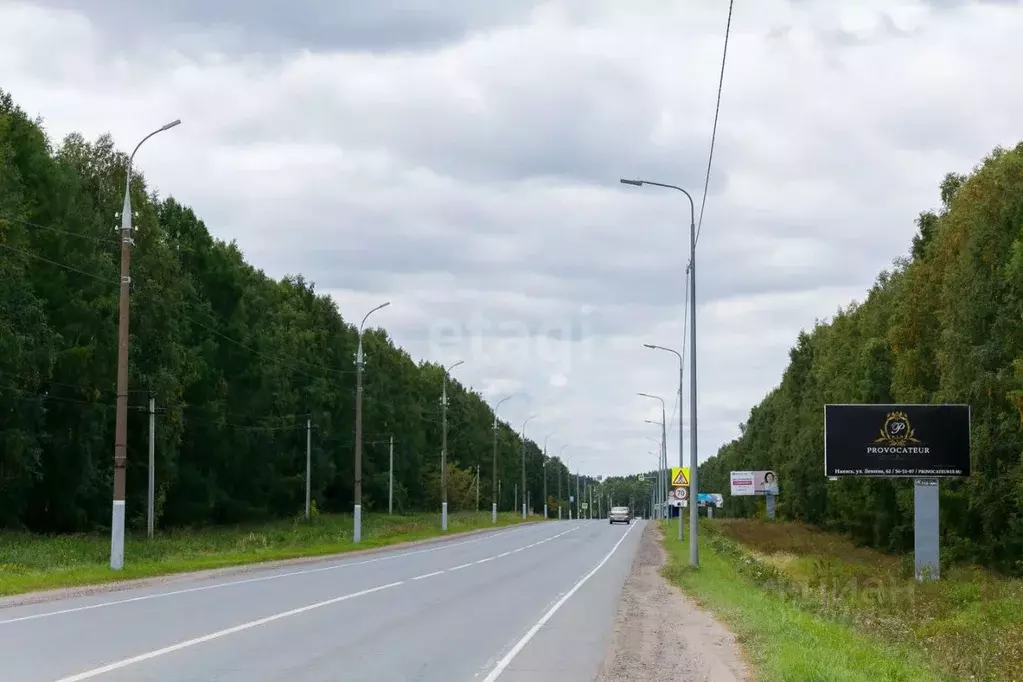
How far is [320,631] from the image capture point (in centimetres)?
1717

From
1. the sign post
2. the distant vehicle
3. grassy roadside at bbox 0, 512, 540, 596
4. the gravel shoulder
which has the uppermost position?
the sign post

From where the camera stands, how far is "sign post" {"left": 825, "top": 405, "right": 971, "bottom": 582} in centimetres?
3819

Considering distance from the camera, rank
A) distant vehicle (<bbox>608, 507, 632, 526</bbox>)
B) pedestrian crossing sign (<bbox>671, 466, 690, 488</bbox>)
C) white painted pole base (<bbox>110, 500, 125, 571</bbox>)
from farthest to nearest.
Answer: distant vehicle (<bbox>608, 507, 632, 526</bbox>) → pedestrian crossing sign (<bbox>671, 466, 690, 488</bbox>) → white painted pole base (<bbox>110, 500, 125, 571</bbox>)

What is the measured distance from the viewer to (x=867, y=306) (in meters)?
74.6

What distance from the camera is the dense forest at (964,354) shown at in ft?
133

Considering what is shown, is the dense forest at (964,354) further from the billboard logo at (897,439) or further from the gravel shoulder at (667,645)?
the gravel shoulder at (667,645)

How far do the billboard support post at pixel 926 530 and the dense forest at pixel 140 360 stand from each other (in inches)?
1287

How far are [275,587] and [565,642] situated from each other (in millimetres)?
10922

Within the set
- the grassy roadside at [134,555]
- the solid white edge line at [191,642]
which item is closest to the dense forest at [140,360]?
the grassy roadside at [134,555]

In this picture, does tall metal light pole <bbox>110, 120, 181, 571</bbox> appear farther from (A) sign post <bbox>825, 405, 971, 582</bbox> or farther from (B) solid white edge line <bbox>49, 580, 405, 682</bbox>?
(A) sign post <bbox>825, 405, 971, 582</bbox>

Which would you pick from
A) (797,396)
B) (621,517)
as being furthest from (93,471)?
(797,396)

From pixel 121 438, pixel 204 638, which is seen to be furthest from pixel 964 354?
pixel 204 638

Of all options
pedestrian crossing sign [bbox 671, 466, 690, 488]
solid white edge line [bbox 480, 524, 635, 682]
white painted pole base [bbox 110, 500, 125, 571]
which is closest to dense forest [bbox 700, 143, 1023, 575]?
pedestrian crossing sign [bbox 671, 466, 690, 488]

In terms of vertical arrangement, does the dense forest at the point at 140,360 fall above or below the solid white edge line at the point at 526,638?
above
